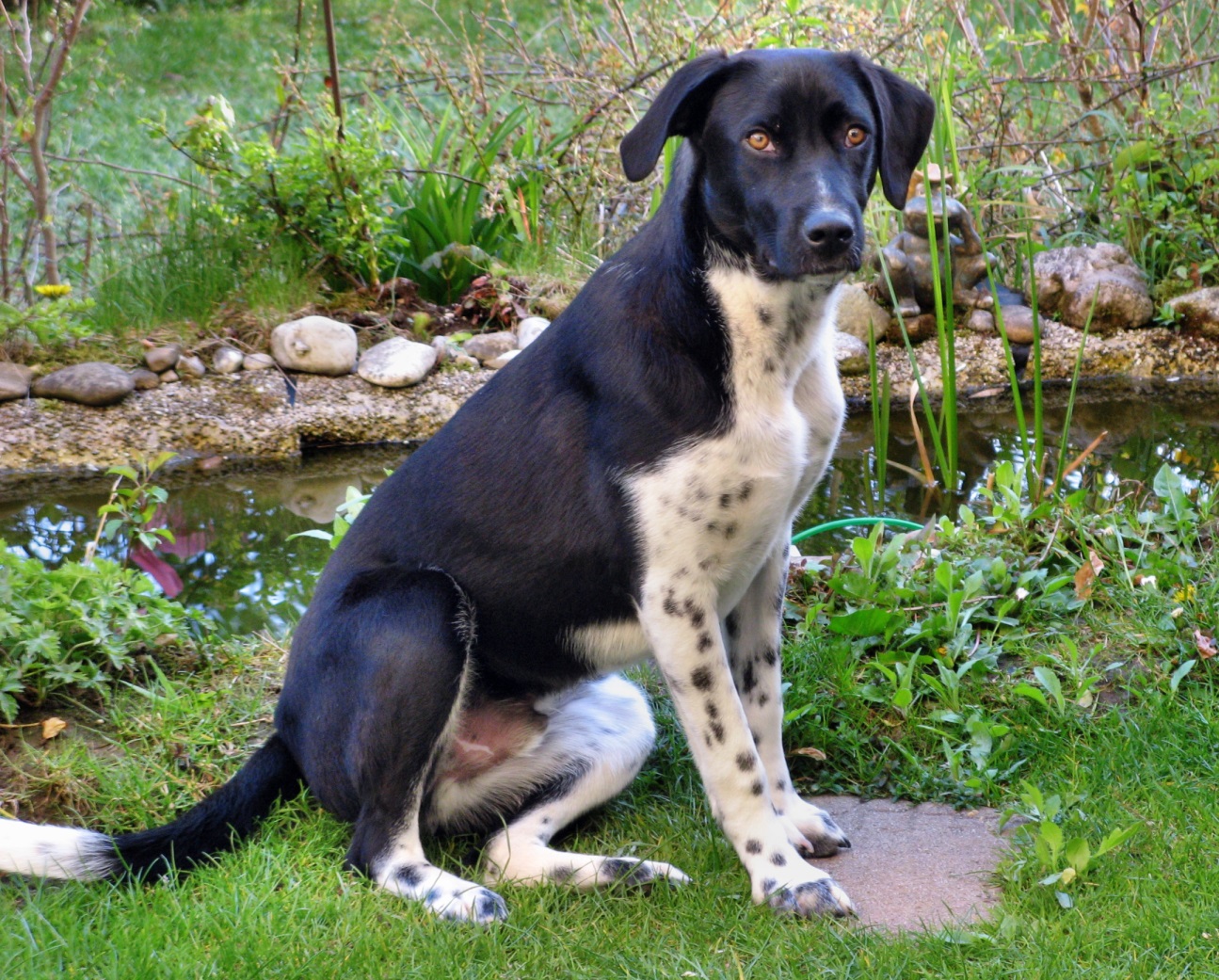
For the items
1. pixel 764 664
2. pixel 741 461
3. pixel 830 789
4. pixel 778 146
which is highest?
pixel 778 146

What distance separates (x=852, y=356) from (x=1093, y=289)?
1324 millimetres

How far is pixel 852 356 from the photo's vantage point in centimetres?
586

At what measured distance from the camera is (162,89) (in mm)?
12156

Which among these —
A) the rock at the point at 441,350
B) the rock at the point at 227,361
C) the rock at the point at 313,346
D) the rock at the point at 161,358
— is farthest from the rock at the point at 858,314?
the rock at the point at 161,358

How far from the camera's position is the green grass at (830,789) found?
2.07 m

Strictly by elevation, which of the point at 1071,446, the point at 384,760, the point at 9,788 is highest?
the point at 384,760

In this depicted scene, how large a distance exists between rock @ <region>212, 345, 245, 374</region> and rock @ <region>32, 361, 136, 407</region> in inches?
16.5

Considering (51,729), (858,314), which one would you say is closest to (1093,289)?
(858,314)

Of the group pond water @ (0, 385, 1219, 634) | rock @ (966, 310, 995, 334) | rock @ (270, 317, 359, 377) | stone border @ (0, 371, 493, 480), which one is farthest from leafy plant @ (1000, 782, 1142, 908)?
rock @ (966, 310, 995, 334)

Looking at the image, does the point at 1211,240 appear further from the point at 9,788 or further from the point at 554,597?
the point at 9,788

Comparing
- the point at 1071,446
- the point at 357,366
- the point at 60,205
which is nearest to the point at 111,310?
the point at 357,366

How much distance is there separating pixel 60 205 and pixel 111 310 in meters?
2.94

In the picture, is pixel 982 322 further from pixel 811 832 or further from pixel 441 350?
pixel 811 832

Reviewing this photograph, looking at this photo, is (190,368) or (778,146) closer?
(778,146)
